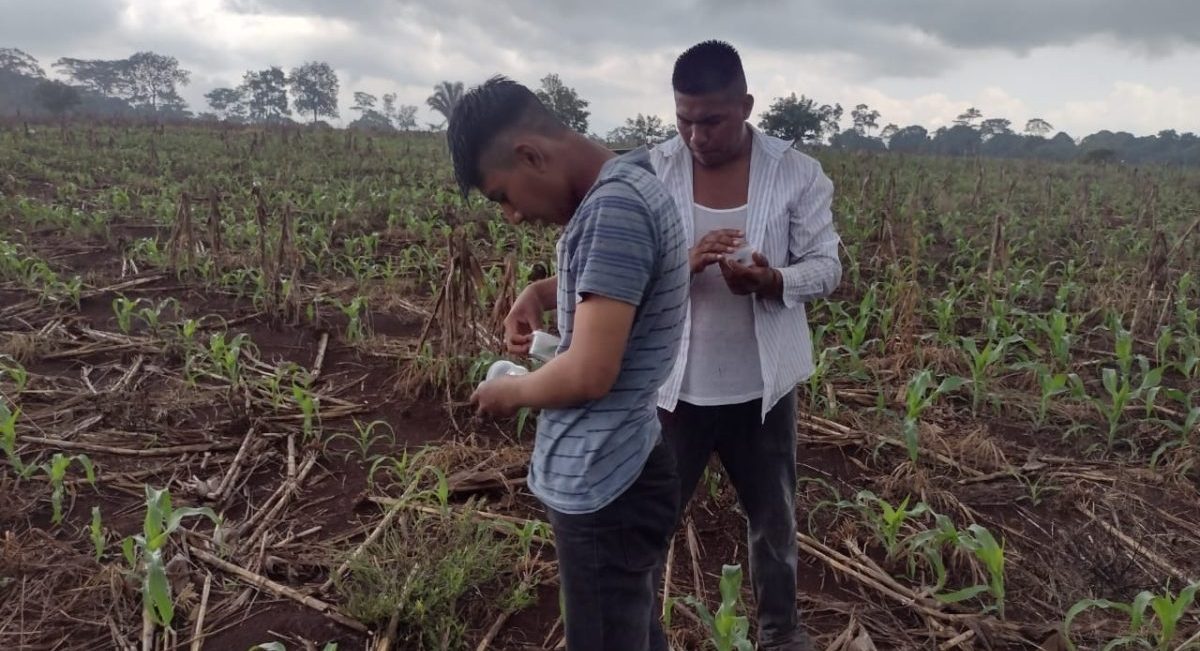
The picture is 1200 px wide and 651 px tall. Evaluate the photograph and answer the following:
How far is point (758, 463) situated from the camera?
196cm

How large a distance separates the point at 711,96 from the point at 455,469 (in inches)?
78.7

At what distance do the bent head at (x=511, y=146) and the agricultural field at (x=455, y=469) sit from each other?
1.30 meters

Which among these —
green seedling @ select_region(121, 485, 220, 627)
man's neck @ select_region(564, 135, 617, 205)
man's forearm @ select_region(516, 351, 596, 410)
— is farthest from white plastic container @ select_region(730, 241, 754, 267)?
green seedling @ select_region(121, 485, 220, 627)

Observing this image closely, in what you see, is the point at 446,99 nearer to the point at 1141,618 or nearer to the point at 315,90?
the point at 1141,618

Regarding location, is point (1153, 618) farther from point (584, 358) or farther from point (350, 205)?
point (350, 205)

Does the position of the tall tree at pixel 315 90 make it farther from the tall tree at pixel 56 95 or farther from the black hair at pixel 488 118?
the black hair at pixel 488 118

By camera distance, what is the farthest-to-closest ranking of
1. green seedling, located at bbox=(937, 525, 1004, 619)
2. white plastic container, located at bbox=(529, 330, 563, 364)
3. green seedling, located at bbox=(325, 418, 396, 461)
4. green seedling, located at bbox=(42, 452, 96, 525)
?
1. green seedling, located at bbox=(325, 418, 396, 461)
2. green seedling, located at bbox=(42, 452, 96, 525)
3. green seedling, located at bbox=(937, 525, 1004, 619)
4. white plastic container, located at bbox=(529, 330, 563, 364)

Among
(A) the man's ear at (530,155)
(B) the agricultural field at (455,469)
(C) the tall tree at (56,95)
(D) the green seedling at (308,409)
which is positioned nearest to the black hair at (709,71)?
(A) the man's ear at (530,155)

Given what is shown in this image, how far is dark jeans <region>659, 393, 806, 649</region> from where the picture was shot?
194 centimetres

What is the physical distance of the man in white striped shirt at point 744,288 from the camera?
181cm

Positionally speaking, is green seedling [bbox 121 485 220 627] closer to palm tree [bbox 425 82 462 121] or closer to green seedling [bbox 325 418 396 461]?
green seedling [bbox 325 418 396 461]

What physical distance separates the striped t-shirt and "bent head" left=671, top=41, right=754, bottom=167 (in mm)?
574

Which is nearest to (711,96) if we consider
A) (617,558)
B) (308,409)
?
(617,558)

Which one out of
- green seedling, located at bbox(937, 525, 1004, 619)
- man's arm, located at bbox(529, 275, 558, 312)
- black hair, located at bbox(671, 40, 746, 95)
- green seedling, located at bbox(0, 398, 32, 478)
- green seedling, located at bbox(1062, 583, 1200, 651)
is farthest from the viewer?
green seedling, located at bbox(0, 398, 32, 478)
